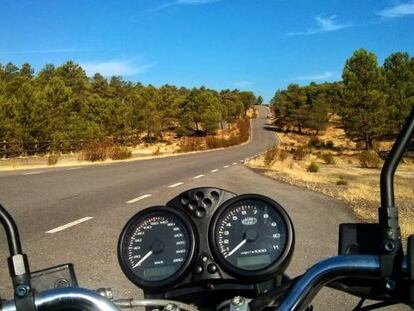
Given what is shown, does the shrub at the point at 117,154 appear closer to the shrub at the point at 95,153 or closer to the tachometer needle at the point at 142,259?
the shrub at the point at 95,153

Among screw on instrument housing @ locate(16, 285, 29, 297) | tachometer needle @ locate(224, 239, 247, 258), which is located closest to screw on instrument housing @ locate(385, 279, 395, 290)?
screw on instrument housing @ locate(16, 285, 29, 297)

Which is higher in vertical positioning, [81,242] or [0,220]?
[0,220]

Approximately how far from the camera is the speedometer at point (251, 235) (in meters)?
2.62

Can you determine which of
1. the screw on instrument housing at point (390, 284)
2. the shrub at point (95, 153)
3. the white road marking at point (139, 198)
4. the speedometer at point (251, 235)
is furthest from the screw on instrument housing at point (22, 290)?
the shrub at point (95, 153)

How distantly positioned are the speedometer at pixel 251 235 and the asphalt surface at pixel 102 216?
8.11 feet

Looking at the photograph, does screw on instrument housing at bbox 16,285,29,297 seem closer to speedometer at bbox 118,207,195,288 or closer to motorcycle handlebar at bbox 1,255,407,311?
motorcycle handlebar at bbox 1,255,407,311

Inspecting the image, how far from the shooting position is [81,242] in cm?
784

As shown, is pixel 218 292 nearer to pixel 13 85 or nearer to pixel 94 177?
pixel 94 177

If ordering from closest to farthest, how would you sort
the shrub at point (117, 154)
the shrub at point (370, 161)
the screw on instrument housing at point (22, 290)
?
the screw on instrument housing at point (22, 290)
the shrub at point (117, 154)
the shrub at point (370, 161)

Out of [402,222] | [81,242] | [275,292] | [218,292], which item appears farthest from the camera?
[402,222]

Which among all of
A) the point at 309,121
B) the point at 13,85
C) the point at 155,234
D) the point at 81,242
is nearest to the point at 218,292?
the point at 155,234

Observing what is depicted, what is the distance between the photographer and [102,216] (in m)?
10.1

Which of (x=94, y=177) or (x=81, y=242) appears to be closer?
(x=81, y=242)

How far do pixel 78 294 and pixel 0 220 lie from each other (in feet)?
1.07
